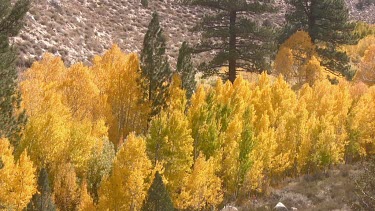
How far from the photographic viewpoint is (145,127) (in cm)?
3831

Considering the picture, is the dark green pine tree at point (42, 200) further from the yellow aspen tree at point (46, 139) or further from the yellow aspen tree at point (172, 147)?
the yellow aspen tree at point (172, 147)

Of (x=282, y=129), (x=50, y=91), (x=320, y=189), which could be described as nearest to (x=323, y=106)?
(x=282, y=129)

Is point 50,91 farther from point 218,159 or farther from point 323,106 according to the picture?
point 323,106

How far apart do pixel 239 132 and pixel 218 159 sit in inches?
107

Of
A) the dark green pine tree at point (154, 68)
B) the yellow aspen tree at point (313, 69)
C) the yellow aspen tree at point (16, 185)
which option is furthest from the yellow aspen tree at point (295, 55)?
the yellow aspen tree at point (16, 185)

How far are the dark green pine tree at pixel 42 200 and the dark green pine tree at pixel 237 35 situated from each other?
666 inches

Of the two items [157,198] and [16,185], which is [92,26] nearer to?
[16,185]

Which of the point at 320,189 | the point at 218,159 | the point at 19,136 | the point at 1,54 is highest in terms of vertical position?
the point at 1,54

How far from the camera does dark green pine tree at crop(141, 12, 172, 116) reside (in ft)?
121

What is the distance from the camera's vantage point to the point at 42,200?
1042 inches

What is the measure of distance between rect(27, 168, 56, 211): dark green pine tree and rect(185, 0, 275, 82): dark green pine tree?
16.9 meters

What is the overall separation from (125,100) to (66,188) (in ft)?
36.6

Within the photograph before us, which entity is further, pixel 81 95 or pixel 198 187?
pixel 81 95

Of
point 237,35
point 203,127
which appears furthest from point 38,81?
point 237,35
